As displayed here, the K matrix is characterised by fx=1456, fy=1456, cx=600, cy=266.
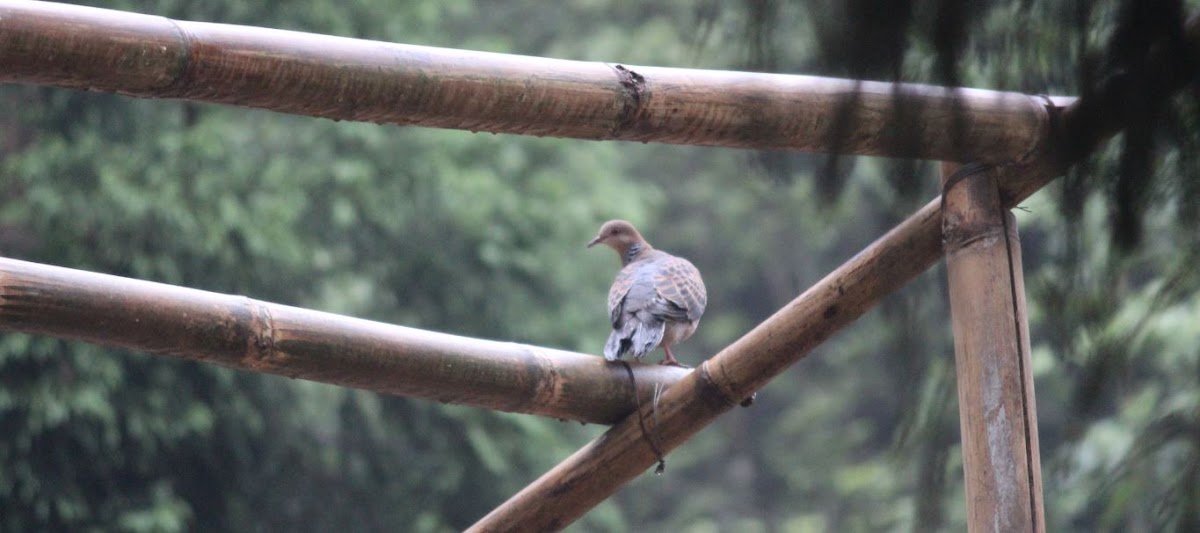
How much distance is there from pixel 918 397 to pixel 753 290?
19958 mm

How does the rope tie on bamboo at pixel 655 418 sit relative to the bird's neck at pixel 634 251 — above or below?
below

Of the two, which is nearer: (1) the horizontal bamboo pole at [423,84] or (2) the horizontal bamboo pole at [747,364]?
(1) the horizontal bamboo pole at [423,84]

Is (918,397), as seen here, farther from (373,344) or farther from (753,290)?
(753,290)

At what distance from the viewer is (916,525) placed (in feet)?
3.92

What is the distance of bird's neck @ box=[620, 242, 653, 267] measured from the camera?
21.1 feet

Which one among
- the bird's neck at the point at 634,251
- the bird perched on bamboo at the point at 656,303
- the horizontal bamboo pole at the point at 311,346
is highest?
the bird's neck at the point at 634,251

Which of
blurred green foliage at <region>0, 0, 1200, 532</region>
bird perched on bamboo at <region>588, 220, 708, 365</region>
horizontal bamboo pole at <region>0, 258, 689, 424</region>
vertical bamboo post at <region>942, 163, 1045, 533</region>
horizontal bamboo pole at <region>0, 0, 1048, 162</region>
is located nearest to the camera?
horizontal bamboo pole at <region>0, 0, 1048, 162</region>

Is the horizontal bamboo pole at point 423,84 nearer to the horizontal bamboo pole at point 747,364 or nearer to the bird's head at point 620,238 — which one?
the horizontal bamboo pole at point 747,364

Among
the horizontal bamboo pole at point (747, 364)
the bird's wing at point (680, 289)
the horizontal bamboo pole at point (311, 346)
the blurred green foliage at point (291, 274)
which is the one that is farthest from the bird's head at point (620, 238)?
the horizontal bamboo pole at point (747, 364)

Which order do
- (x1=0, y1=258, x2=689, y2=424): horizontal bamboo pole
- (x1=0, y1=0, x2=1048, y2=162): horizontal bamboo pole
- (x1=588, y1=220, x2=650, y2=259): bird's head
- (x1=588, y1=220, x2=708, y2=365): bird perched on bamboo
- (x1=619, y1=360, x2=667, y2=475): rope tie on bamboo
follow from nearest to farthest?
1. (x1=0, y1=0, x2=1048, y2=162): horizontal bamboo pole
2. (x1=0, y1=258, x2=689, y2=424): horizontal bamboo pole
3. (x1=619, y1=360, x2=667, y2=475): rope tie on bamboo
4. (x1=588, y1=220, x2=708, y2=365): bird perched on bamboo
5. (x1=588, y1=220, x2=650, y2=259): bird's head

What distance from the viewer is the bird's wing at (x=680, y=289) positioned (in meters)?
5.13

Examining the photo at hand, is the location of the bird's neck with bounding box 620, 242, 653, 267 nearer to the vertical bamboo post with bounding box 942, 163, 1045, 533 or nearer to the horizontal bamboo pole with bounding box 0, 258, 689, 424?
the horizontal bamboo pole with bounding box 0, 258, 689, 424

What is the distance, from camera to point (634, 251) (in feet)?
21.7

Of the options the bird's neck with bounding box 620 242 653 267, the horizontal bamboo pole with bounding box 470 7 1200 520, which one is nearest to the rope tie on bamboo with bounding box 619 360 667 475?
the horizontal bamboo pole with bounding box 470 7 1200 520
